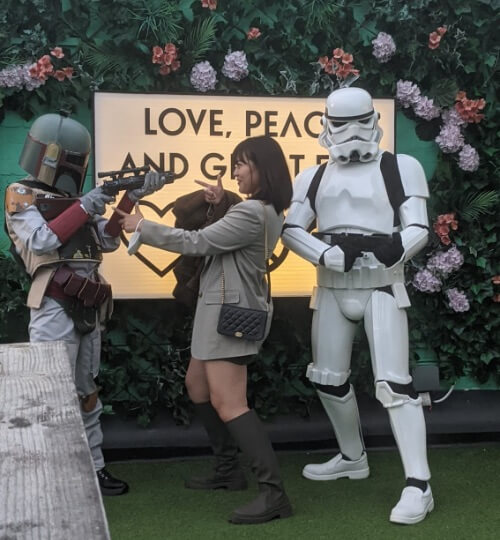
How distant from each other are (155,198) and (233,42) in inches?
37.9

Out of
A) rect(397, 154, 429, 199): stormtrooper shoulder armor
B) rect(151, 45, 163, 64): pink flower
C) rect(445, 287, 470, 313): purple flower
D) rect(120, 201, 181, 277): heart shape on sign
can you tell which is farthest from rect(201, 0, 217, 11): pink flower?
rect(445, 287, 470, 313): purple flower

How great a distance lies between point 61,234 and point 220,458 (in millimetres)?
1243

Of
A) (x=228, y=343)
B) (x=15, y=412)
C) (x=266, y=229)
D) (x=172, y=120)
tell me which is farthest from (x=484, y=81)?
(x=15, y=412)

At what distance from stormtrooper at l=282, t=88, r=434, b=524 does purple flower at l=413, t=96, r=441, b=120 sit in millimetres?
1138

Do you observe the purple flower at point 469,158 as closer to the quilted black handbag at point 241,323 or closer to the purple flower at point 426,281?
the purple flower at point 426,281

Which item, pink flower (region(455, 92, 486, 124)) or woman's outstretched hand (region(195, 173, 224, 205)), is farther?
pink flower (region(455, 92, 486, 124))

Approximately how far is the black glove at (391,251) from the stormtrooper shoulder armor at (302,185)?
442mm

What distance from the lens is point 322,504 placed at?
3.41 metres

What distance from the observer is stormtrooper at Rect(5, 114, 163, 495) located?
313 centimetres

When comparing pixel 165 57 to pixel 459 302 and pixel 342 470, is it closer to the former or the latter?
pixel 459 302

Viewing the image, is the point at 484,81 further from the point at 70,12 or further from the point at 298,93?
the point at 70,12

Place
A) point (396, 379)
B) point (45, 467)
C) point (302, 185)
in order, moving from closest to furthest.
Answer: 1. point (45, 467)
2. point (396, 379)
3. point (302, 185)

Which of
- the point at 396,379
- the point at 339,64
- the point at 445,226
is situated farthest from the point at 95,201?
the point at 445,226

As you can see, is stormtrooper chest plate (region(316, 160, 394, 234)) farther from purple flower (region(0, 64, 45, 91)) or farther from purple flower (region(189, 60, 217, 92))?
purple flower (region(0, 64, 45, 91))
